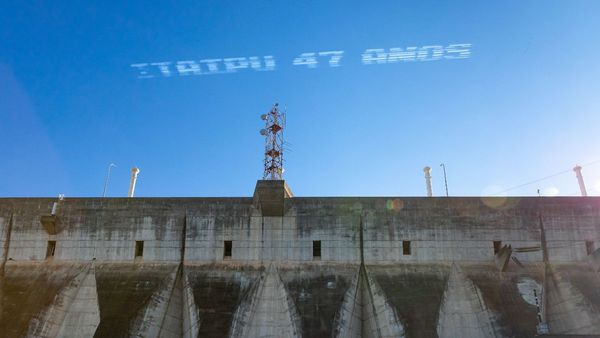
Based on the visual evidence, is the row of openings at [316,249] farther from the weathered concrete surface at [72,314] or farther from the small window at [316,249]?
the weathered concrete surface at [72,314]

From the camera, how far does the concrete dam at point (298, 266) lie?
2303 cm

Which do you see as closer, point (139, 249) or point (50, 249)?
point (139, 249)

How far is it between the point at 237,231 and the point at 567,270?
1501 cm

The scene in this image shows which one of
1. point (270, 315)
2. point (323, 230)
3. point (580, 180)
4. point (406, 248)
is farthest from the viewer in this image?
point (580, 180)

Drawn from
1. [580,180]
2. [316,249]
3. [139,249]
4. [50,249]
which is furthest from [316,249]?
[580,180]

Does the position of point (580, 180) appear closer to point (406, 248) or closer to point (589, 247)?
point (589, 247)

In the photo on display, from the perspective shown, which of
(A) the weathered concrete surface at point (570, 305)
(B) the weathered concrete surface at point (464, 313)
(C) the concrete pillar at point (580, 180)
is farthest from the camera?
(C) the concrete pillar at point (580, 180)

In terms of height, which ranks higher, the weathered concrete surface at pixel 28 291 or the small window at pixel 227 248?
the small window at pixel 227 248

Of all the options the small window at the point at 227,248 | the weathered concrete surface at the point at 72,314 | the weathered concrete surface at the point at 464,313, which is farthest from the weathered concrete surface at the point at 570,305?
the weathered concrete surface at the point at 72,314

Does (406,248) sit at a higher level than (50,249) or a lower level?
lower

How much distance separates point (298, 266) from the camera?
2544cm

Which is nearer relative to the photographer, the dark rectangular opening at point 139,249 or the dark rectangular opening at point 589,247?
the dark rectangular opening at point 589,247

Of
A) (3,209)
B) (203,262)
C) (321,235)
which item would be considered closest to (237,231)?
(203,262)

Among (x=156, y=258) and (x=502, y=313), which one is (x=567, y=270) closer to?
(x=502, y=313)
